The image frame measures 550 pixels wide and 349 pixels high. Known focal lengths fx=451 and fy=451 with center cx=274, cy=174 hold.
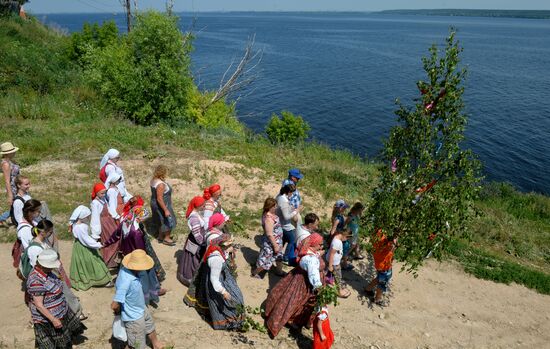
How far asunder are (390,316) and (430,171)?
290cm

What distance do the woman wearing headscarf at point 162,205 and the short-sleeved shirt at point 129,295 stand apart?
309cm

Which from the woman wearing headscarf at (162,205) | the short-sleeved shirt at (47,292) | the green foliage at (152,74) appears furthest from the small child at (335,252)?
the green foliage at (152,74)

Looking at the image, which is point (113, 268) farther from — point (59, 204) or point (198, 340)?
point (59, 204)

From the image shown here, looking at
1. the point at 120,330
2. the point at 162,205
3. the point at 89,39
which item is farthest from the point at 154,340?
the point at 89,39

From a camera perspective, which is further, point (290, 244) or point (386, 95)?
point (386, 95)

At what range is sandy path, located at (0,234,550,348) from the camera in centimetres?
689

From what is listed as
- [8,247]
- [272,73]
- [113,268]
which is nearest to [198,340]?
[113,268]

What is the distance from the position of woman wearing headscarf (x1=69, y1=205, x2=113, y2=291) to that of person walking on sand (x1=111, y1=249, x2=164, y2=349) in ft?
5.65

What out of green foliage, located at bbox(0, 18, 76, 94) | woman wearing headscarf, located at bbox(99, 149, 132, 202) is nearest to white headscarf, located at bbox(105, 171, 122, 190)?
woman wearing headscarf, located at bbox(99, 149, 132, 202)

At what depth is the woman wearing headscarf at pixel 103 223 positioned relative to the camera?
7.49 metres

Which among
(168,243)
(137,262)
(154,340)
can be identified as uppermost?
(137,262)

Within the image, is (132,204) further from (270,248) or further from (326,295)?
(326,295)

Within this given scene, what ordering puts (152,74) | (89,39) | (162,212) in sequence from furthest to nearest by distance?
(89,39), (152,74), (162,212)

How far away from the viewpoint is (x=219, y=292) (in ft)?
21.7
